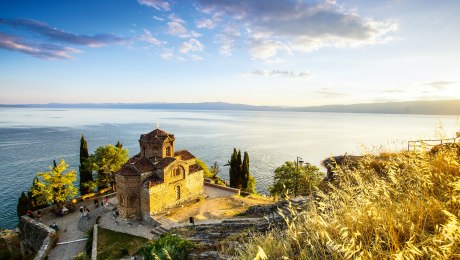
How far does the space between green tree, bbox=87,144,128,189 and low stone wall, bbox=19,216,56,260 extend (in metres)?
9.31

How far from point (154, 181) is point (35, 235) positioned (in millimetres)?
12926

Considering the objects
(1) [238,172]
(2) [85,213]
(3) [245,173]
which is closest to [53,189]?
(2) [85,213]

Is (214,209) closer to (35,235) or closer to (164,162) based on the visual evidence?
(164,162)

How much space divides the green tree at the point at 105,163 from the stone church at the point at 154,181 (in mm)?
10721

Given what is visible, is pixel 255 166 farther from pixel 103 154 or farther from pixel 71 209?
pixel 71 209

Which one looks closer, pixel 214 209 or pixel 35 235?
pixel 35 235

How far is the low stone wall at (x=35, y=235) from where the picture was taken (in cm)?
2077

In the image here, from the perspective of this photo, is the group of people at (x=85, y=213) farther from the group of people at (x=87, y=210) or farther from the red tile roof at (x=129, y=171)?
the red tile roof at (x=129, y=171)

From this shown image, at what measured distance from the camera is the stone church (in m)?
22.8

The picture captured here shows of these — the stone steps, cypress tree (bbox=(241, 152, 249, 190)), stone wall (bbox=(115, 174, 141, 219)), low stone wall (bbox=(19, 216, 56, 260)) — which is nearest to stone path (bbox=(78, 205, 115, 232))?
low stone wall (bbox=(19, 216, 56, 260))

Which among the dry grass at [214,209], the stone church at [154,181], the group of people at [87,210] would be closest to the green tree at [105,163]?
the group of people at [87,210]

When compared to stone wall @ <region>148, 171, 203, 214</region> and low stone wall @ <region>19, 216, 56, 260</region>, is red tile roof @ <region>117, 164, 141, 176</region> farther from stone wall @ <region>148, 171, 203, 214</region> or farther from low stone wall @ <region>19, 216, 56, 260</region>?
low stone wall @ <region>19, 216, 56, 260</region>

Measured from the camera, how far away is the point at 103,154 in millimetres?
34094

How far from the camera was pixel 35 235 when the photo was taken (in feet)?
77.7
